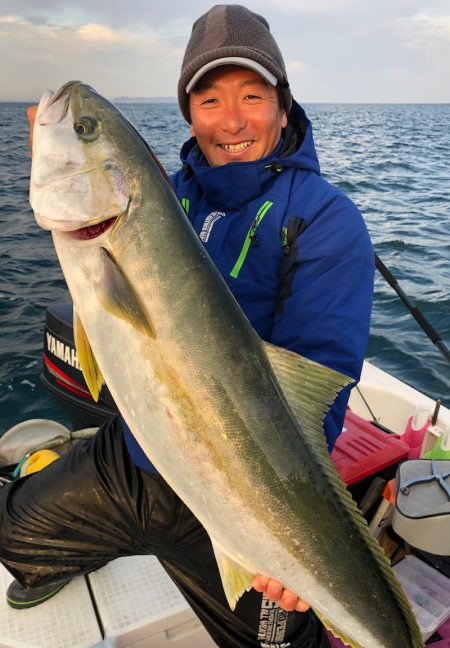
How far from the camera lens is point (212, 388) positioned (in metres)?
2.07

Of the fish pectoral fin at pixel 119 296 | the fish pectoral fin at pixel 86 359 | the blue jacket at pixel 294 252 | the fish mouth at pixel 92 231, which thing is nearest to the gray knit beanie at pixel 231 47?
the blue jacket at pixel 294 252

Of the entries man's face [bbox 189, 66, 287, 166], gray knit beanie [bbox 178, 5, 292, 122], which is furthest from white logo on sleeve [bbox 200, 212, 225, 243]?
gray knit beanie [bbox 178, 5, 292, 122]

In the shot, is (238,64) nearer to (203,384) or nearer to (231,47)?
(231,47)

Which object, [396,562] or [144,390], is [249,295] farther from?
[396,562]

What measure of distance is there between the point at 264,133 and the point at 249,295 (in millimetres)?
881

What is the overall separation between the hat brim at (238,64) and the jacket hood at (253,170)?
33 cm

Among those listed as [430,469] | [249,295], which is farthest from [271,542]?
[430,469]

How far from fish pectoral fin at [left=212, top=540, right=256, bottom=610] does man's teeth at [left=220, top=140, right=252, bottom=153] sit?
196cm

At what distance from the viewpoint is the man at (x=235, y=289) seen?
2.54 meters

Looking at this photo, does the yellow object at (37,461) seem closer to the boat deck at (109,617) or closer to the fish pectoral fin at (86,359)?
the boat deck at (109,617)

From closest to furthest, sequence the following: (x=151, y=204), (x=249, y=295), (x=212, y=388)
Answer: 1. (x=212, y=388)
2. (x=151, y=204)
3. (x=249, y=295)

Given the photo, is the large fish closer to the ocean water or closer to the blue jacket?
the blue jacket

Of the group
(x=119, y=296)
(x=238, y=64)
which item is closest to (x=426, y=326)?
(x=238, y=64)

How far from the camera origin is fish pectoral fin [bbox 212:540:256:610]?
2268mm
